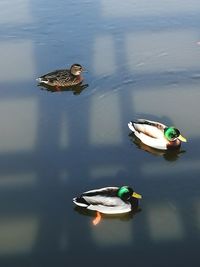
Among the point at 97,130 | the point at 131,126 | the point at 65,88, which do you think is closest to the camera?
the point at 131,126

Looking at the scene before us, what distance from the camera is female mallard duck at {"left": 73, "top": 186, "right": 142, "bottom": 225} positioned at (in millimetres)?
6457

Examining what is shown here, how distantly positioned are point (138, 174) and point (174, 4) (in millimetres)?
6949

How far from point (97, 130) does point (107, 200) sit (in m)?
1.95

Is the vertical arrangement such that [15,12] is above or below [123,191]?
above

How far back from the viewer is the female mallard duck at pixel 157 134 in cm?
756

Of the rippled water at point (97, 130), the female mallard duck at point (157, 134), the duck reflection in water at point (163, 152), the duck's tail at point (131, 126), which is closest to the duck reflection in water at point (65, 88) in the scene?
the rippled water at point (97, 130)

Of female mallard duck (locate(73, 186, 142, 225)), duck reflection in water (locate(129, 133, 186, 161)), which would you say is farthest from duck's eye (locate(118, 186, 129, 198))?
duck reflection in water (locate(129, 133, 186, 161))

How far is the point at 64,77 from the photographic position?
943cm

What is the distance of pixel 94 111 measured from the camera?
867cm

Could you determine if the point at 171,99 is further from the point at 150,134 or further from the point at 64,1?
the point at 64,1

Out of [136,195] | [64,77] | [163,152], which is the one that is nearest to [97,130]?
[163,152]

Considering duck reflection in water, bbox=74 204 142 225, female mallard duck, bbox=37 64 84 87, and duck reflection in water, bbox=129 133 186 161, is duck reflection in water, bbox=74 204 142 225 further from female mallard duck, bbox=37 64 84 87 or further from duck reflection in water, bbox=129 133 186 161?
female mallard duck, bbox=37 64 84 87

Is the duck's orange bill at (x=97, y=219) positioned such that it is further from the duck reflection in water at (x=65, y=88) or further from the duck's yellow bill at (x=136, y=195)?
the duck reflection in water at (x=65, y=88)

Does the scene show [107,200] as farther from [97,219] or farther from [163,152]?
[163,152]
